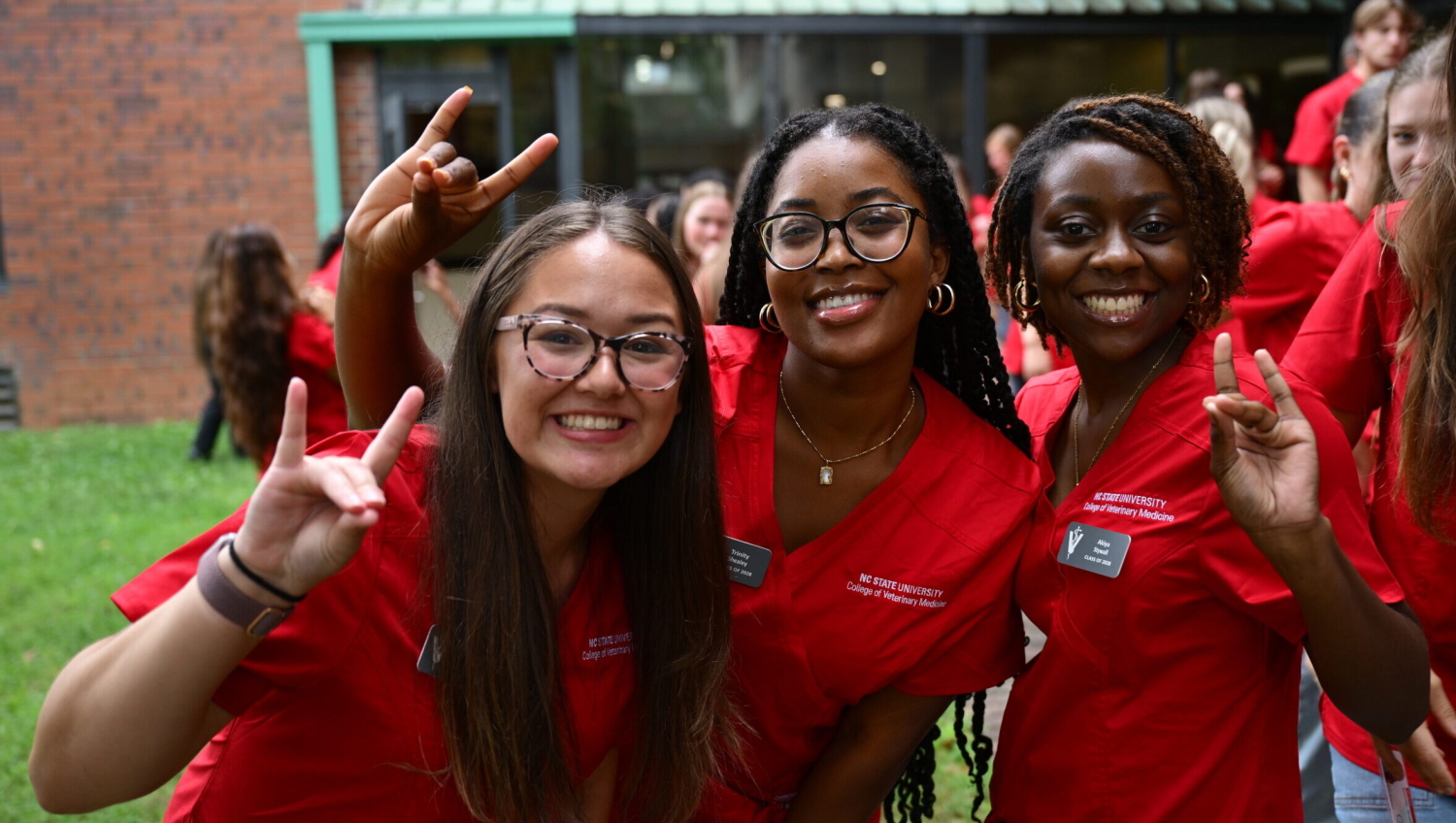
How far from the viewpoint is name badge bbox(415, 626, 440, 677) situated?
178 cm

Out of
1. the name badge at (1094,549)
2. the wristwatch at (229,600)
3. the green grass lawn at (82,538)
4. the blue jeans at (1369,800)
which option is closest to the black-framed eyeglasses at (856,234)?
the name badge at (1094,549)

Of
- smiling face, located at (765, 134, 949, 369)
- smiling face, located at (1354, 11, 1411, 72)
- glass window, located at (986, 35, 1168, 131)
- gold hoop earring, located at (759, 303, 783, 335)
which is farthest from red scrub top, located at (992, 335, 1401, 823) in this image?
glass window, located at (986, 35, 1168, 131)

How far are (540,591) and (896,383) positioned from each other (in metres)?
0.86

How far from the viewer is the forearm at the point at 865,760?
86.5 inches

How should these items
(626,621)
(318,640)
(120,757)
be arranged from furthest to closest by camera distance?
(626,621), (318,640), (120,757)

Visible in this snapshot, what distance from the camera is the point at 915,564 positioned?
83.6 inches

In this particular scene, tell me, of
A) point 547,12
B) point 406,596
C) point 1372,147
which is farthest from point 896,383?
point 547,12

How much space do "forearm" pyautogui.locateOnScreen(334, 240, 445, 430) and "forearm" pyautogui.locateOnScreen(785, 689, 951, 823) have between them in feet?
3.61

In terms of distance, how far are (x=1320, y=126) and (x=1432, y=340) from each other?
3.66 meters

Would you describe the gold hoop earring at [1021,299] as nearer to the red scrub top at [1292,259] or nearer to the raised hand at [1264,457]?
the raised hand at [1264,457]

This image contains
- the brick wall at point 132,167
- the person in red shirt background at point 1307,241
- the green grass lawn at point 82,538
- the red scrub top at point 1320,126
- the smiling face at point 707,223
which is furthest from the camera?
the brick wall at point 132,167

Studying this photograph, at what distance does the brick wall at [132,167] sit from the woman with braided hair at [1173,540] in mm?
9933

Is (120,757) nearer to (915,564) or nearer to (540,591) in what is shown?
(540,591)

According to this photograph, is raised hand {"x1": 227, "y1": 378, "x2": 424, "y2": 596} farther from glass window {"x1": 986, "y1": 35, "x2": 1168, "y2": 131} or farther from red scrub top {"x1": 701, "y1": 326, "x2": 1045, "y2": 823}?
glass window {"x1": 986, "y1": 35, "x2": 1168, "y2": 131}
